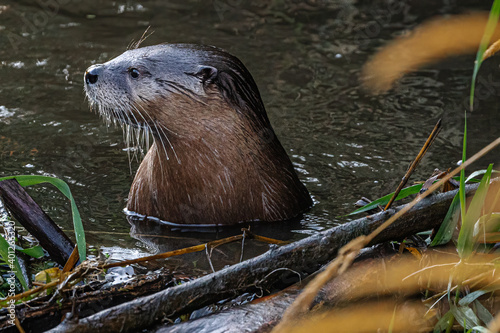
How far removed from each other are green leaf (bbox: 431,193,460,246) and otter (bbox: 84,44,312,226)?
1.12 m

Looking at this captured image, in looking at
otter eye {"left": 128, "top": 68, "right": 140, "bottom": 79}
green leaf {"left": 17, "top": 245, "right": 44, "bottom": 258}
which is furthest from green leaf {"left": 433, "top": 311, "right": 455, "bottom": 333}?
otter eye {"left": 128, "top": 68, "right": 140, "bottom": 79}

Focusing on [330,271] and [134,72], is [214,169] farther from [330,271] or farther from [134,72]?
[330,271]

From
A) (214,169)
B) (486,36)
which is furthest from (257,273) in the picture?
(214,169)

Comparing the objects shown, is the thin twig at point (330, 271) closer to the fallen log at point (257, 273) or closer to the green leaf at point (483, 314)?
the fallen log at point (257, 273)

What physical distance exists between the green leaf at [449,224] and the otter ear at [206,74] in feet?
4.06

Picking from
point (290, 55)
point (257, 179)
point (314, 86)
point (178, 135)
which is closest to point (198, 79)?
point (178, 135)

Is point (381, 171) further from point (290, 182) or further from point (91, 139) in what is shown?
point (91, 139)

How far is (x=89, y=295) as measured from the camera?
204 cm

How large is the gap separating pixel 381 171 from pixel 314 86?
4.06 ft

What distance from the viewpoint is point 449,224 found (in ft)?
7.30

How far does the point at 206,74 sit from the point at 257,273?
127 centimetres

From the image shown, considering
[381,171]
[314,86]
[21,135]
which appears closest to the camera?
[381,171]

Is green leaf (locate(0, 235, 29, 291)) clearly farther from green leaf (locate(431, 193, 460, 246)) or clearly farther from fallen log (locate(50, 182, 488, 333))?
green leaf (locate(431, 193, 460, 246))

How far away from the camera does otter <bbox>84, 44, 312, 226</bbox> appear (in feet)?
10.3
